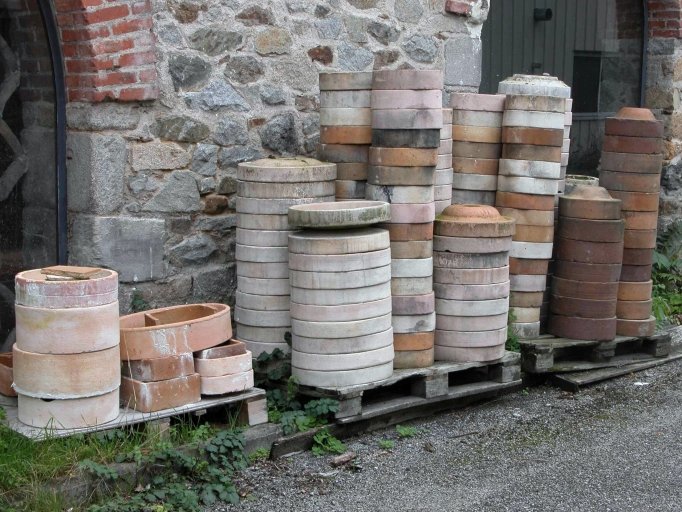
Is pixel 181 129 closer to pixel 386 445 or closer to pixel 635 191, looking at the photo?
pixel 386 445

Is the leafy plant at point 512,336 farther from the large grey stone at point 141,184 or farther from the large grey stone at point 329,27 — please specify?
the large grey stone at point 141,184

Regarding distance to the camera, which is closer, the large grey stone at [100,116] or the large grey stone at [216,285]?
the large grey stone at [100,116]

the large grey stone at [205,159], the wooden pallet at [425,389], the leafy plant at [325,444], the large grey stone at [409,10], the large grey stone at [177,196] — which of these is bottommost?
the leafy plant at [325,444]

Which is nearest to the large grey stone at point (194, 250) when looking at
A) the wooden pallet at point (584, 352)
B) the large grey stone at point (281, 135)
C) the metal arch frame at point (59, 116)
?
the metal arch frame at point (59, 116)

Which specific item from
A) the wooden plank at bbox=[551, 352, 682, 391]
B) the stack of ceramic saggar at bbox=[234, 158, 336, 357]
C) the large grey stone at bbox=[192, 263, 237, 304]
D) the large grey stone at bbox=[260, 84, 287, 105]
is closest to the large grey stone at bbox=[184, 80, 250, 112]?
the large grey stone at bbox=[260, 84, 287, 105]

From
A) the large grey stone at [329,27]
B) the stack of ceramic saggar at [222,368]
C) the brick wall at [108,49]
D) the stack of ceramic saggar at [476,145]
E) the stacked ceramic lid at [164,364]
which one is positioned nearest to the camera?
the stacked ceramic lid at [164,364]

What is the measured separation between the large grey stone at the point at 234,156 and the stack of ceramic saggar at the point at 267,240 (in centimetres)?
58

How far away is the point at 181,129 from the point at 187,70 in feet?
1.12

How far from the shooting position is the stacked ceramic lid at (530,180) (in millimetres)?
5938

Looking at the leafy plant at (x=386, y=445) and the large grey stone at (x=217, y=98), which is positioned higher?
the large grey stone at (x=217, y=98)

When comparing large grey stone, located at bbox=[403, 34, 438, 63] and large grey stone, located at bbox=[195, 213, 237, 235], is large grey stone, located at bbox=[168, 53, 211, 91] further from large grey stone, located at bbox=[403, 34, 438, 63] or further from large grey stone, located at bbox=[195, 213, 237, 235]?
large grey stone, located at bbox=[403, 34, 438, 63]

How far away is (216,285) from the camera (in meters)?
5.99

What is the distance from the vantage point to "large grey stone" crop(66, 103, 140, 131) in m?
5.33

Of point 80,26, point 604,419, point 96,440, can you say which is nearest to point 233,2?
point 80,26
